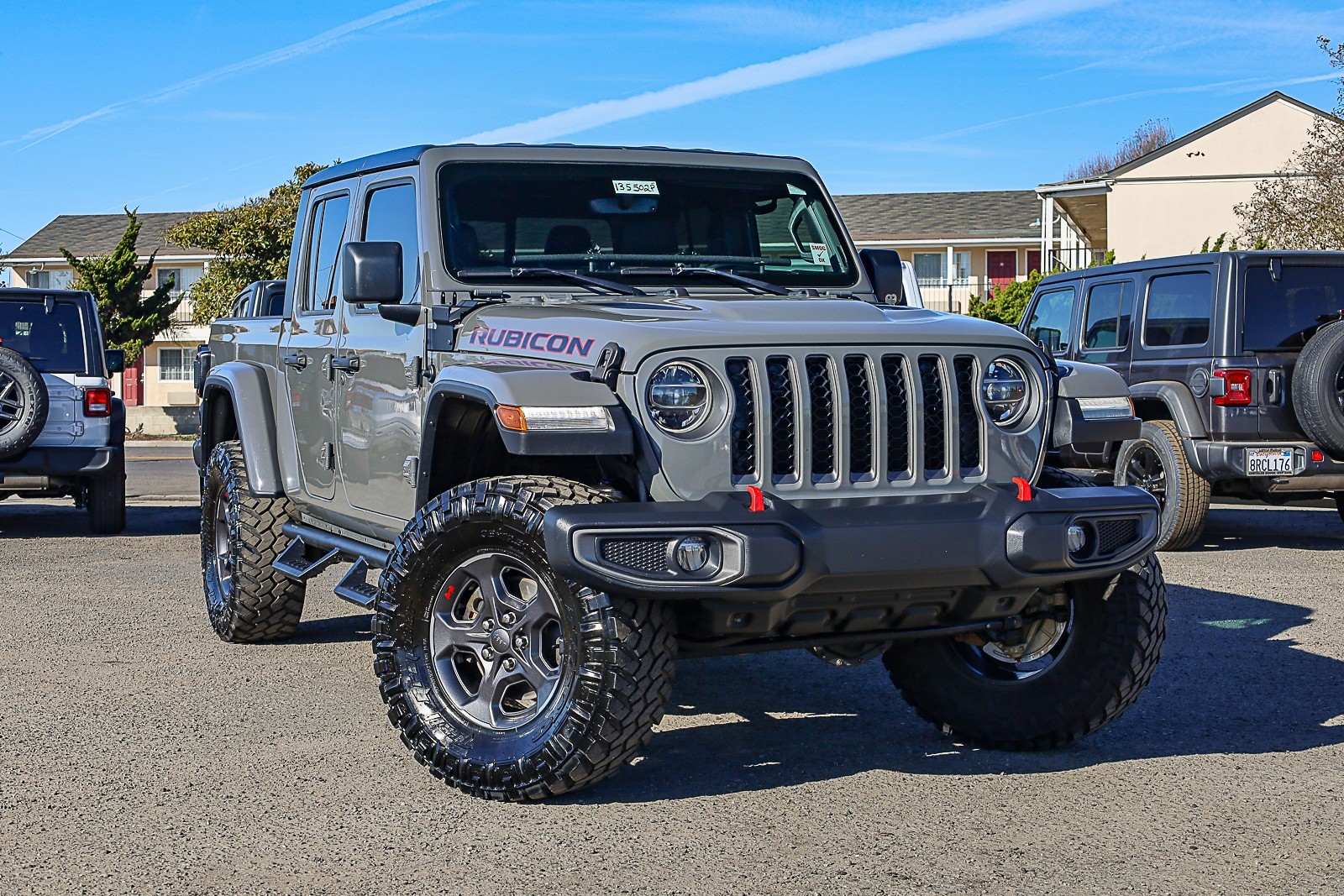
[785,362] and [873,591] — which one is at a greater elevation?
[785,362]

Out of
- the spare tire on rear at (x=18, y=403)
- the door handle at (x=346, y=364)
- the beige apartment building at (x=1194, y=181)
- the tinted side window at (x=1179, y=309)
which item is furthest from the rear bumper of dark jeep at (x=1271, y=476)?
the beige apartment building at (x=1194, y=181)

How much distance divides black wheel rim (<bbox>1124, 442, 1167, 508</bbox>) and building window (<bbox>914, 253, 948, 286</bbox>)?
3617 centimetres

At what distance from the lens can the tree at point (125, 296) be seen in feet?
136

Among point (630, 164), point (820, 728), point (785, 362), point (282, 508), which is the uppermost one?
point (630, 164)

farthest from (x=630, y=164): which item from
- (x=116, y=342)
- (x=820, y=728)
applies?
(x=116, y=342)

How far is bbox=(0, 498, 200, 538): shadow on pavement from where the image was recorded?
12609 millimetres

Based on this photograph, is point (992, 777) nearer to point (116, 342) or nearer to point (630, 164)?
point (630, 164)

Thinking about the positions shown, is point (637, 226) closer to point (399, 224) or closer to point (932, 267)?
point (399, 224)

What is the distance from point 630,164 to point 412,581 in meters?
2.11

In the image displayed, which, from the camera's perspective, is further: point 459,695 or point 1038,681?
point 1038,681

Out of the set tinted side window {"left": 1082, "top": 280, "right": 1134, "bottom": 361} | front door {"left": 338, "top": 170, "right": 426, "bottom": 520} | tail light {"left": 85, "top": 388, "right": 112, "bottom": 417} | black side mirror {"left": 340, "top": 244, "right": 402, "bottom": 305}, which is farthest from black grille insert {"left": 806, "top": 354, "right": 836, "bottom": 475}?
tail light {"left": 85, "top": 388, "right": 112, "bottom": 417}

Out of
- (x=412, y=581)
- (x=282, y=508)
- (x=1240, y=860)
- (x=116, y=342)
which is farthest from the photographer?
(x=116, y=342)

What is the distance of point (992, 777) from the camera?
16.3 feet

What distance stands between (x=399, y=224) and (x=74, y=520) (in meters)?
9.19
